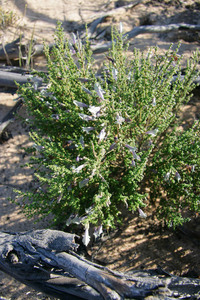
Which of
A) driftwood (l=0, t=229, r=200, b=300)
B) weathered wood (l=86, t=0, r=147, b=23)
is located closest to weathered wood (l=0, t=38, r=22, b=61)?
weathered wood (l=86, t=0, r=147, b=23)

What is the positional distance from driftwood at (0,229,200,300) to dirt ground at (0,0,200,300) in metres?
0.48

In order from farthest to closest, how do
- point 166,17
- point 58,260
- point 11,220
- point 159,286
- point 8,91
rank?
point 166,17 → point 8,91 → point 11,220 → point 58,260 → point 159,286

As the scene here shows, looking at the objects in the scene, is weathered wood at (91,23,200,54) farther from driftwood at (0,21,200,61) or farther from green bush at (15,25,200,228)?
green bush at (15,25,200,228)

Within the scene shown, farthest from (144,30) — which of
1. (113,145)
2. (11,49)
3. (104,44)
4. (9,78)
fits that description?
(113,145)

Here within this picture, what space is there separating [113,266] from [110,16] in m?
4.67

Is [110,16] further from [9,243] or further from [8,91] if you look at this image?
[9,243]

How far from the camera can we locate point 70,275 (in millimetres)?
2061

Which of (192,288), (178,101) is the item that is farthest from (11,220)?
(178,101)

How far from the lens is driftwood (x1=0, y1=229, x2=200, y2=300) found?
1.80 metres

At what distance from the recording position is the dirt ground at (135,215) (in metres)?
2.55

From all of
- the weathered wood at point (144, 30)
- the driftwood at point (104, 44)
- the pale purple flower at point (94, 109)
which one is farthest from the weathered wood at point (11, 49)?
the pale purple flower at point (94, 109)

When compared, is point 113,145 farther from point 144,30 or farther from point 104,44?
point 144,30

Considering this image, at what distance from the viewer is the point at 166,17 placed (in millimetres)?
5105

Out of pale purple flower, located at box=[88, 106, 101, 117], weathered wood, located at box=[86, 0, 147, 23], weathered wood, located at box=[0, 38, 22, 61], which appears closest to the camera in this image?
pale purple flower, located at box=[88, 106, 101, 117]
